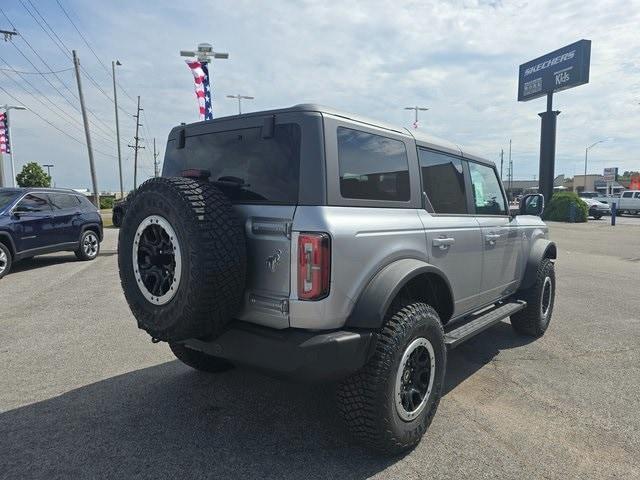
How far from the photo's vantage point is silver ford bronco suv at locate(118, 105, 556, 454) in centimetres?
248

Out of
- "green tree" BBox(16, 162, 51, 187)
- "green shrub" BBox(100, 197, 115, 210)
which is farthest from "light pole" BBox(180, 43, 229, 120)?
"green tree" BBox(16, 162, 51, 187)

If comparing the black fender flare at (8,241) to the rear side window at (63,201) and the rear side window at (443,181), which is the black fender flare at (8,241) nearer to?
the rear side window at (63,201)

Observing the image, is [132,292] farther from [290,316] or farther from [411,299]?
[411,299]

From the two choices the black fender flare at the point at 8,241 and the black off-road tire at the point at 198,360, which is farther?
the black fender flare at the point at 8,241

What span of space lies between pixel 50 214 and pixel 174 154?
7.72 meters

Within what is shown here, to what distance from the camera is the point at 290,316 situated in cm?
254

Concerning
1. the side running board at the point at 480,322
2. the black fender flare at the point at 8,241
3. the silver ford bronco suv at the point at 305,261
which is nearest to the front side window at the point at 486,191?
the side running board at the point at 480,322

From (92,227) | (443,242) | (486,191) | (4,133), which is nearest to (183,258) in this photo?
(443,242)

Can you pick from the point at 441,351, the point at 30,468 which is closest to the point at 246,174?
the point at 441,351

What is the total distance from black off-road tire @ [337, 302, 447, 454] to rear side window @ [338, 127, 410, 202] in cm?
77

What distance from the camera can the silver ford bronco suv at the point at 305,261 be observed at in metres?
2.48

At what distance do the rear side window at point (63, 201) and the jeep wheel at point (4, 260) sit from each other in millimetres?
1669

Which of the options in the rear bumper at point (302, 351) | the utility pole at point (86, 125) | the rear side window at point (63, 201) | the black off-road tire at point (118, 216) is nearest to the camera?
the rear bumper at point (302, 351)

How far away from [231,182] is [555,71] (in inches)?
1290
